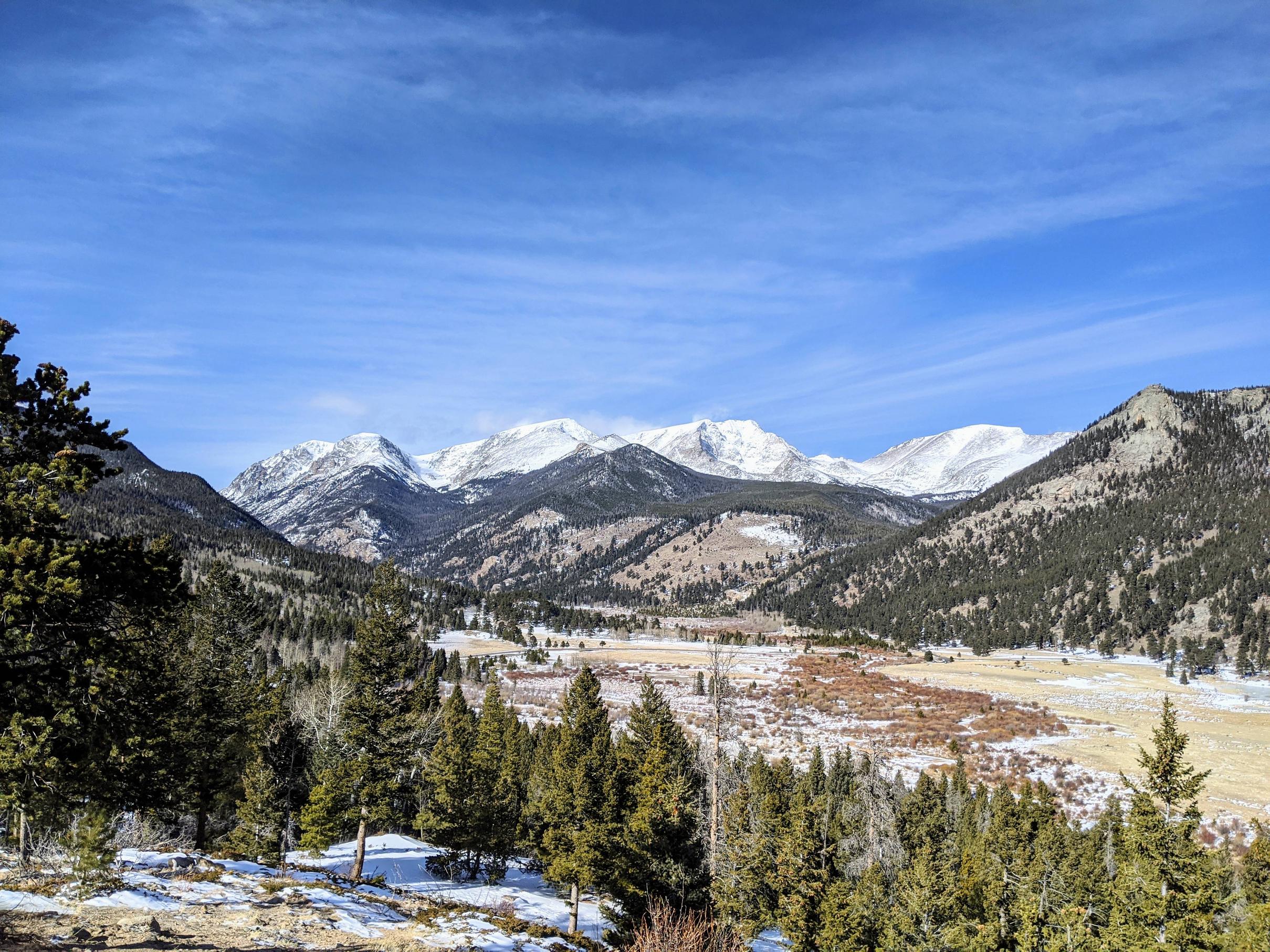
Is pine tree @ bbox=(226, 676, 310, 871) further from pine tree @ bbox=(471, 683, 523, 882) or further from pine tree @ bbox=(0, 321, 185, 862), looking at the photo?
pine tree @ bbox=(0, 321, 185, 862)

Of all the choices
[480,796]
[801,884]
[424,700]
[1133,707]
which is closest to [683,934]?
[801,884]

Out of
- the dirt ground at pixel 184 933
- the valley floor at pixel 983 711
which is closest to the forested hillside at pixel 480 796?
the dirt ground at pixel 184 933

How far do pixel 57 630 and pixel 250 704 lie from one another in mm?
32438

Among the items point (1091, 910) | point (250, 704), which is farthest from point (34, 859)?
point (1091, 910)

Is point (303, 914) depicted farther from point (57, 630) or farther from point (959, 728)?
point (959, 728)

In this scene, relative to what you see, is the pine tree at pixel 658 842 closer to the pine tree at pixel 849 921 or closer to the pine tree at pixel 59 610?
the pine tree at pixel 849 921

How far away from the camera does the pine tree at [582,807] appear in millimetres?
28250

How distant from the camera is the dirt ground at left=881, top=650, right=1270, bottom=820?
55188 mm

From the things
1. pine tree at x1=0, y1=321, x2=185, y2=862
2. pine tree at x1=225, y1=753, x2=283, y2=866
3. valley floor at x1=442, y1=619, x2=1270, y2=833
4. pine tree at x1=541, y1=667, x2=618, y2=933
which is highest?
pine tree at x1=0, y1=321, x2=185, y2=862

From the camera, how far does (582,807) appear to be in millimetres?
29078

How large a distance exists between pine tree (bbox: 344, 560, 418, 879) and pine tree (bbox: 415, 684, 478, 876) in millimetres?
4723

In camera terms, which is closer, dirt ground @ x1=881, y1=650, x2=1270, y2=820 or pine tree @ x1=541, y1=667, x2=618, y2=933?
pine tree @ x1=541, y1=667, x2=618, y2=933

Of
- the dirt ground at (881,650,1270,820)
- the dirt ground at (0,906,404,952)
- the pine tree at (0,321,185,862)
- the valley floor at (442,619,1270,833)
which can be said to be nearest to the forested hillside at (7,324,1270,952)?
the pine tree at (0,321,185,862)

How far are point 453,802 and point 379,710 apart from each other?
9347 mm
